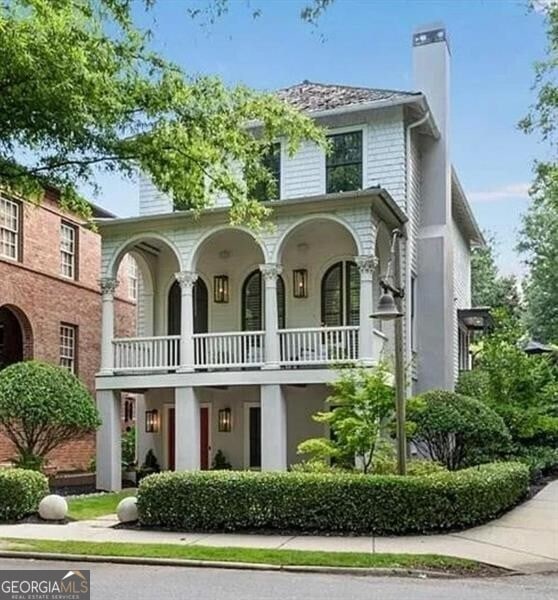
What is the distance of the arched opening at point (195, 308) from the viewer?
66.4 feet

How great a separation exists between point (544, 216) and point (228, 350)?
21.0 m

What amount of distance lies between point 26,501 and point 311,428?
8.43 meters

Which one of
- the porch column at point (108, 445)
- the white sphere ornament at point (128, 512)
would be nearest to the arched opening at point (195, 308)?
the porch column at point (108, 445)

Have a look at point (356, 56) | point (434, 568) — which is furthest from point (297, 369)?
point (434, 568)

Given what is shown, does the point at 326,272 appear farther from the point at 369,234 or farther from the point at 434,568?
the point at 434,568

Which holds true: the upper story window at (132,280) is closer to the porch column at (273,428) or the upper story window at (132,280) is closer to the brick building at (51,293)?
the brick building at (51,293)

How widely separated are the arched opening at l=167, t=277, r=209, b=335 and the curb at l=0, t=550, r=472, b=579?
1117cm

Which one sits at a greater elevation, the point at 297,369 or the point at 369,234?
the point at 369,234

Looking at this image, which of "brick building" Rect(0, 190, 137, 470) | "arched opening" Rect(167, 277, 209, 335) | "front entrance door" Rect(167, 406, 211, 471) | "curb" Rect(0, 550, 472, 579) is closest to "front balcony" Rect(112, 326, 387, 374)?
"arched opening" Rect(167, 277, 209, 335)

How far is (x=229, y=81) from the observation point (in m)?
13.1

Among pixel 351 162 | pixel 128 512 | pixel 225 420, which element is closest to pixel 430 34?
pixel 351 162

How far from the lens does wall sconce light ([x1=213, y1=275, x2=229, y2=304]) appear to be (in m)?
20.0

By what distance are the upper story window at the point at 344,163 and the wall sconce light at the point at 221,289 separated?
3630mm

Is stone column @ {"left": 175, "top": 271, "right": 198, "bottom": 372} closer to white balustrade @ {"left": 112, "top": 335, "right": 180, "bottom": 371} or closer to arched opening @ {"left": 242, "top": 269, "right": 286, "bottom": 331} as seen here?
white balustrade @ {"left": 112, "top": 335, "right": 180, "bottom": 371}
